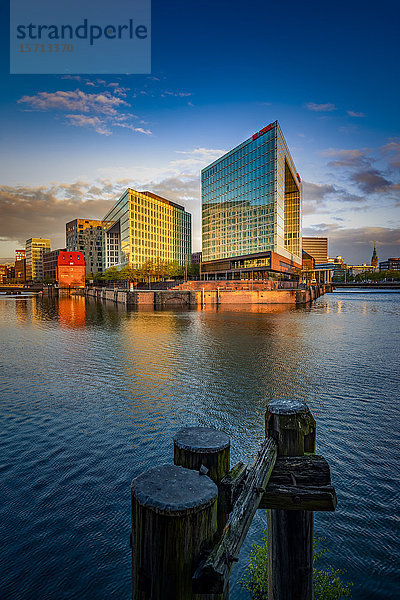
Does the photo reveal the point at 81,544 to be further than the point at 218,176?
No

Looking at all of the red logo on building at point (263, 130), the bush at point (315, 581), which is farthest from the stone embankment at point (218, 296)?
the bush at point (315, 581)

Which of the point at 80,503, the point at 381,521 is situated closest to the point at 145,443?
the point at 80,503

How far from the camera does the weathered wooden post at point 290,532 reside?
4191 millimetres

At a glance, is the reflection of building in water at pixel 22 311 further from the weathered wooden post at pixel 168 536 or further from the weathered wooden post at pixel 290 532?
the weathered wooden post at pixel 168 536

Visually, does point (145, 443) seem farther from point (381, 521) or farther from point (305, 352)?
point (305, 352)

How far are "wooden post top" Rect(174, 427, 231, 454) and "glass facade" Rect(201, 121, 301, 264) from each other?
11199 cm

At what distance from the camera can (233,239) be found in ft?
425

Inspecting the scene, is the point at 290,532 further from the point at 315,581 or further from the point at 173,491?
the point at 315,581

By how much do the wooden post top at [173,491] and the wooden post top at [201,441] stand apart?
0.44m

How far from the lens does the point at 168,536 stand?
8.25 feet

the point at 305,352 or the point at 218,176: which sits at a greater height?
the point at 218,176

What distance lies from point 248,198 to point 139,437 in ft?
391

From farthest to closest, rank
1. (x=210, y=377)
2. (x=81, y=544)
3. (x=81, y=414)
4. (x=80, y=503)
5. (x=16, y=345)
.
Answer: (x=16, y=345) < (x=210, y=377) < (x=81, y=414) < (x=80, y=503) < (x=81, y=544)

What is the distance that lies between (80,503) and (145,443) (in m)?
2.88
